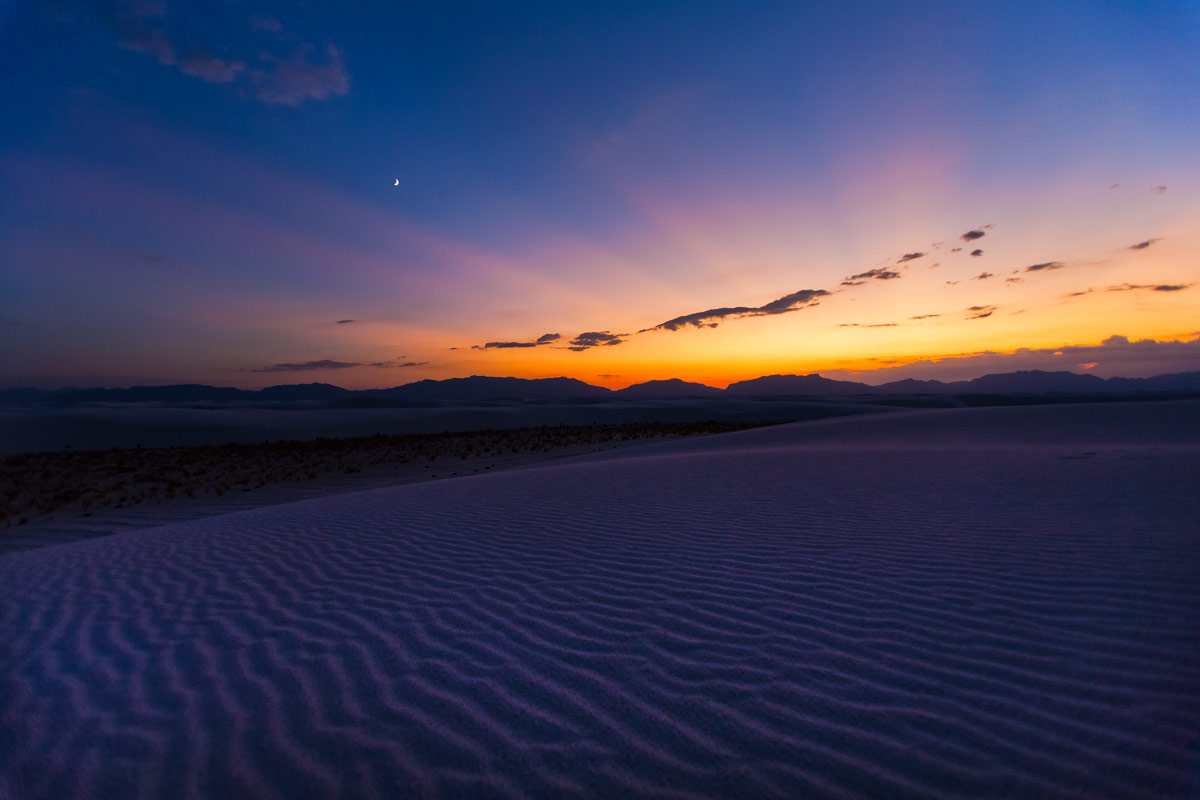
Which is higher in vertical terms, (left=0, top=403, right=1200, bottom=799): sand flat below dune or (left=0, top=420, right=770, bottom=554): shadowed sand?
(left=0, top=403, right=1200, bottom=799): sand flat below dune

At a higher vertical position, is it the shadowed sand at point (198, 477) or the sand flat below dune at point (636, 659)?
the sand flat below dune at point (636, 659)

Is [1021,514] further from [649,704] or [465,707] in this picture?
[465,707]

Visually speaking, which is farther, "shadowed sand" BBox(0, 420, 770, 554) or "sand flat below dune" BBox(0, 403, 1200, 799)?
"shadowed sand" BBox(0, 420, 770, 554)

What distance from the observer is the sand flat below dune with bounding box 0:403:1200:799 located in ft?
7.46

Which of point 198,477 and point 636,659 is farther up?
point 636,659

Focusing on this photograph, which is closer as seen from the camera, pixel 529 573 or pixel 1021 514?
pixel 529 573

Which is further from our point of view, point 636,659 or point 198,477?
point 198,477

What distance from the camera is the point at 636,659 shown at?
3062 mm

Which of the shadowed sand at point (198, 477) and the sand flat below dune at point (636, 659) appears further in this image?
the shadowed sand at point (198, 477)

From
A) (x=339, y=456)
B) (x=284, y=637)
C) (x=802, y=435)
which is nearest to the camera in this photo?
(x=284, y=637)

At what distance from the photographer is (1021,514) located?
5.97m

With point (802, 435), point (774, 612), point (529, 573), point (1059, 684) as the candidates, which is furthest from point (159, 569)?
point (802, 435)

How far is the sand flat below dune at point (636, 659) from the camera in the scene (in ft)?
7.46

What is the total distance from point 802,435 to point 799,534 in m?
13.5
